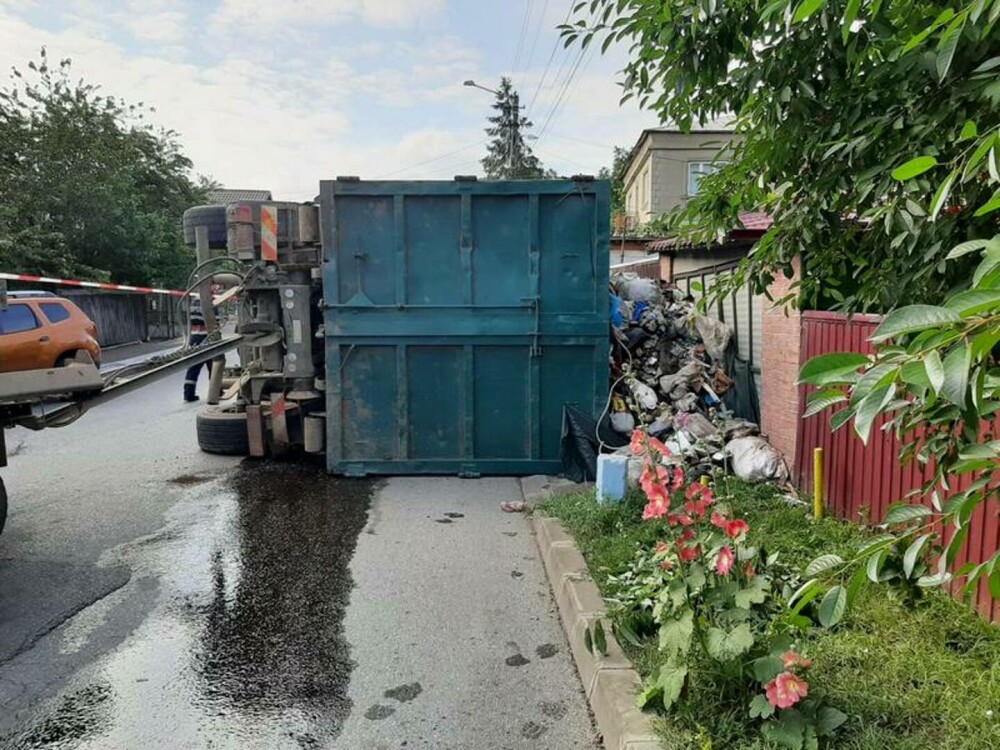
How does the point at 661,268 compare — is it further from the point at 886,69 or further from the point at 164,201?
the point at 164,201

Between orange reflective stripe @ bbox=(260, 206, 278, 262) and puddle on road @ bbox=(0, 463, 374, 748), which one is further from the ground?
orange reflective stripe @ bbox=(260, 206, 278, 262)

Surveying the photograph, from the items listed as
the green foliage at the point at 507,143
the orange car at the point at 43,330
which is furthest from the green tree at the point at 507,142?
the orange car at the point at 43,330

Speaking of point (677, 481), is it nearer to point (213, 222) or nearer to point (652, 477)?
point (652, 477)

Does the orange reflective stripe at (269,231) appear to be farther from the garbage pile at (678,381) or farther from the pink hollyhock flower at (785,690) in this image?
the pink hollyhock flower at (785,690)

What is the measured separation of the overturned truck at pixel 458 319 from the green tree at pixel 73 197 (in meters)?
15.2

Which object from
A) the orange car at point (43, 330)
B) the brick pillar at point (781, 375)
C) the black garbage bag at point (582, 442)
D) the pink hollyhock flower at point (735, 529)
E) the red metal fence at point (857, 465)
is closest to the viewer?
the pink hollyhock flower at point (735, 529)

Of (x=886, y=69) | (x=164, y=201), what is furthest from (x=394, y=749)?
(x=164, y=201)

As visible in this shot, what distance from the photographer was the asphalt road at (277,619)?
3229 millimetres

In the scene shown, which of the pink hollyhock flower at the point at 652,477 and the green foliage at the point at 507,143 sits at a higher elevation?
the green foliage at the point at 507,143

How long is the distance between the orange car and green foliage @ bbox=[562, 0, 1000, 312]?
24.2 ft

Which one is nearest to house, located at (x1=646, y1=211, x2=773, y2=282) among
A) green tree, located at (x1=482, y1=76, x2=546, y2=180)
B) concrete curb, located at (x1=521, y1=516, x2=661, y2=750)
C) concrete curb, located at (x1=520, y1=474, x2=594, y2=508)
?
concrete curb, located at (x1=521, y1=516, x2=661, y2=750)

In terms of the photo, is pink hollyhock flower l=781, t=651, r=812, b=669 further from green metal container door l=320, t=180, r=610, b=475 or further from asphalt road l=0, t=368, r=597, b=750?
green metal container door l=320, t=180, r=610, b=475

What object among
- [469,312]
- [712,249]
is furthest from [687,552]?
[712,249]

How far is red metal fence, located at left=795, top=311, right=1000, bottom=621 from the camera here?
12.0 feet
